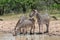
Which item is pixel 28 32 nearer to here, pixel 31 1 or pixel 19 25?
pixel 19 25

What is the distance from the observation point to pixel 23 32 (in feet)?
41.3

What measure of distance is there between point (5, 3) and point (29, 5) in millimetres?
2367

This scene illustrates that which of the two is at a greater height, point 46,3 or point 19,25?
point 19,25

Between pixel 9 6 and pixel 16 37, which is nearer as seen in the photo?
pixel 16 37

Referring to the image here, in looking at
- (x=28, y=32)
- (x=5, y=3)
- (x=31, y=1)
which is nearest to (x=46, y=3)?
(x=31, y=1)

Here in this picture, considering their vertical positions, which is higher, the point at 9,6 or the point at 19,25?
the point at 19,25

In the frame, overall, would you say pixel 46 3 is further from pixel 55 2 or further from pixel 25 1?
pixel 25 1

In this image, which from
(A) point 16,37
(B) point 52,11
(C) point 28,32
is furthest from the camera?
(B) point 52,11

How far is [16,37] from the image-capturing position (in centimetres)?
1193

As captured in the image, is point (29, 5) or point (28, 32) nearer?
point (28, 32)

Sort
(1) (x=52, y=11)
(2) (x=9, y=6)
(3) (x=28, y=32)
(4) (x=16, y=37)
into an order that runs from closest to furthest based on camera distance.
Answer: (4) (x=16, y=37), (3) (x=28, y=32), (1) (x=52, y=11), (2) (x=9, y=6)

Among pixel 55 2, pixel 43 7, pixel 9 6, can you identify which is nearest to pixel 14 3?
pixel 9 6

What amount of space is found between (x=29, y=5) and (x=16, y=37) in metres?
12.2

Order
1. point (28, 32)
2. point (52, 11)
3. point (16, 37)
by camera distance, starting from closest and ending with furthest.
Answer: point (16, 37) → point (28, 32) → point (52, 11)
